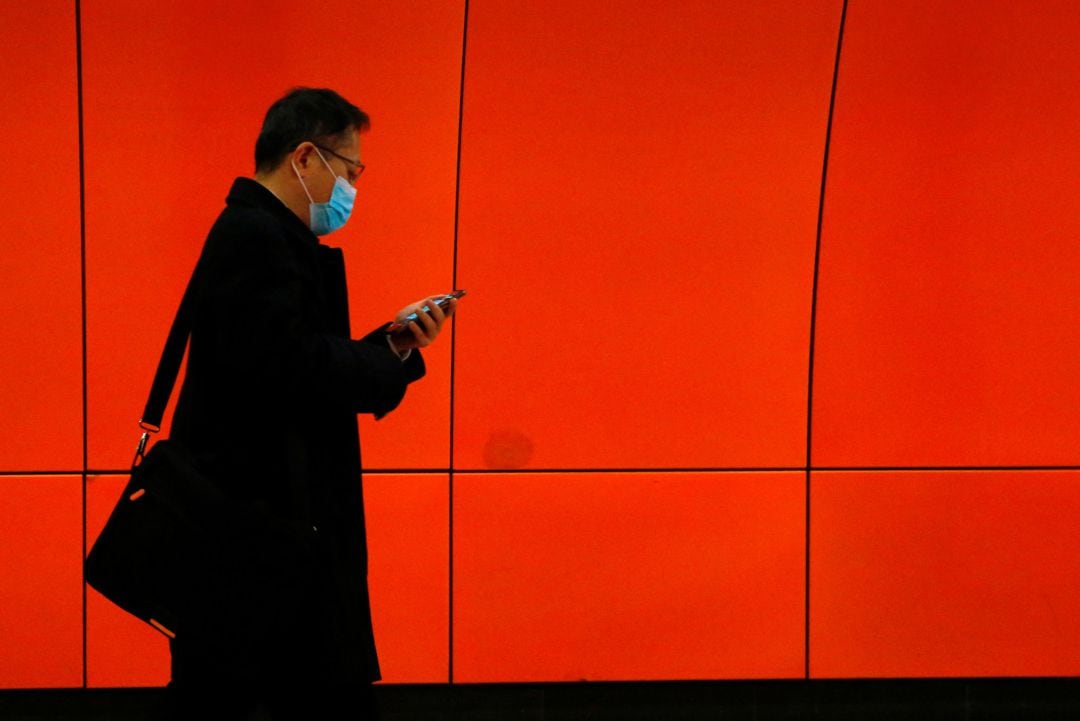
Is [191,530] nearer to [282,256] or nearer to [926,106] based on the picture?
[282,256]

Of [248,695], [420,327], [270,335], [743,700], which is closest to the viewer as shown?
[270,335]

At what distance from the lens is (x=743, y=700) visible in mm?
3941

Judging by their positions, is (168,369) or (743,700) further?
(743,700)

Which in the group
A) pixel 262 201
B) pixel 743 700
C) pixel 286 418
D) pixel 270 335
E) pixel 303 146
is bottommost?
pixel 743 700

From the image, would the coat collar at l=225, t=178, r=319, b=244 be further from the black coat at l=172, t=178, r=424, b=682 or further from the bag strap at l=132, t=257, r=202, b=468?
the bag strap at l=132, t=257, r=202, b=468

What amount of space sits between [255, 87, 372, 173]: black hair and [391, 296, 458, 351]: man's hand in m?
0.34

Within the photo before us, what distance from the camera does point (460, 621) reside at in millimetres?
3814

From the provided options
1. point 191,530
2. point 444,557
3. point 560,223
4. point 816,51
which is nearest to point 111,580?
point 191,530

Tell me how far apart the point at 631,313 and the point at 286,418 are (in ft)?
5.92

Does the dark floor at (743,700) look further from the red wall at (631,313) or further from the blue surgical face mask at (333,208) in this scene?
the blue surgical face mask at (333,208)

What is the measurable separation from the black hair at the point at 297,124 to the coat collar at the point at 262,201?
0.22ft

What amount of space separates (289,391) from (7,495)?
6.33 feet

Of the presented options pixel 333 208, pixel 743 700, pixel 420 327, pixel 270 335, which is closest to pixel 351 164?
pixel 333 208

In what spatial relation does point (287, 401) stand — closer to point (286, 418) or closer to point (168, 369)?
point (286, 418)
